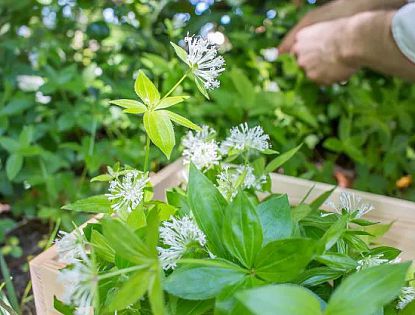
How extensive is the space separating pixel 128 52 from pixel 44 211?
1.40 feet

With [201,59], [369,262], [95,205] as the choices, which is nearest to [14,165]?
[95,205]

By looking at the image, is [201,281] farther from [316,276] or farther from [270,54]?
[270,54]

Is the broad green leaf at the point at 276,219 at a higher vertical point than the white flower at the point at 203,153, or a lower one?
higher

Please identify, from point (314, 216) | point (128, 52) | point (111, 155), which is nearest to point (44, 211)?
point (111, 155)

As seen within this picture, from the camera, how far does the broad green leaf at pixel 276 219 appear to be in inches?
20.7

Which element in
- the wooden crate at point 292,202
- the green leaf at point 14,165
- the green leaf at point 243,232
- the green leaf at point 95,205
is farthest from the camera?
the green leaf at point 14,165

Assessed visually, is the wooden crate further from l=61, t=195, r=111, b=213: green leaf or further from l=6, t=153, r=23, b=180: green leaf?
l=6, t=153, r=23, b=180: green leaf

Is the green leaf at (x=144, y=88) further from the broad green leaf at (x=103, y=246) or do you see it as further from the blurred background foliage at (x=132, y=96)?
the blurred background foliage at (x=132, y=96)

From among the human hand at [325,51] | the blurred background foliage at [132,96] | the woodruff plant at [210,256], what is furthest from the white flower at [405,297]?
the human hand at [325,51]

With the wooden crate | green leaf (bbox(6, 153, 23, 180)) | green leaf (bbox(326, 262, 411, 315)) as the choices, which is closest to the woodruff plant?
green leaf (bbox(326, 262, 411, 315))

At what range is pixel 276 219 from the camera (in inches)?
21.1

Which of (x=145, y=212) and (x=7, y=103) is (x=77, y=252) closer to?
(x=145, y=212)

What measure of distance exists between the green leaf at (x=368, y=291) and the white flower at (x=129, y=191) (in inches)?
8.5

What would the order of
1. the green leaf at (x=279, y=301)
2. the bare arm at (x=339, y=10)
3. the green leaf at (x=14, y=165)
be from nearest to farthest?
the green leaf at (x=279, y=301) < the green leaf at (x=14, y=165) < the bare arm at (x=339, y=10)
